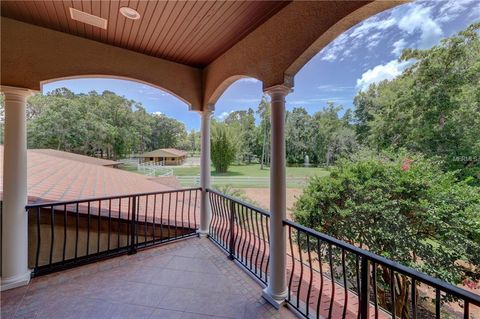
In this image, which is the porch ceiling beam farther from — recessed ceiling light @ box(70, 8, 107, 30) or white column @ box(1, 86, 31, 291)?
recessed ceiling light @ box(70, 8, 107, 30)

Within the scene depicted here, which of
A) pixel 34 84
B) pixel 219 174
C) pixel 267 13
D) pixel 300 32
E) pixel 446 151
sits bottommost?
pixel 219 174

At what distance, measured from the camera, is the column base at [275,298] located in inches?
86.7

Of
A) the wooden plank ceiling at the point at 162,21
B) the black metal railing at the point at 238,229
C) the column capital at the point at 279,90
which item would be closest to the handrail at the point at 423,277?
the black metal railing at the point at 238,229

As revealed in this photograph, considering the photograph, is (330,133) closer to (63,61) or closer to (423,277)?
(63,61)

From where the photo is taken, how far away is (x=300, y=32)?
195 cm

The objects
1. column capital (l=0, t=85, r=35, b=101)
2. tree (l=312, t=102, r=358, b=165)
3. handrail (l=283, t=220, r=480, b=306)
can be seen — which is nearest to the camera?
handrail (l=283, t=220, r=480, b=306)

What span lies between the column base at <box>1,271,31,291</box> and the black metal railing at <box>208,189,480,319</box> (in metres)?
2.32

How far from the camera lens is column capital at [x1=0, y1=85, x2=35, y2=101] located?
2339 mm

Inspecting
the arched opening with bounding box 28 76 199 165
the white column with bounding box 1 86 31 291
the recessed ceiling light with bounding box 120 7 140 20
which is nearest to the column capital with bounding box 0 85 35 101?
the white column with bounding box 1 86 31 291

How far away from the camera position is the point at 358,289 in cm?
165

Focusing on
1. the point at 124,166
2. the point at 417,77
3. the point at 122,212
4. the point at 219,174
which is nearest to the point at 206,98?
the point at 122,212

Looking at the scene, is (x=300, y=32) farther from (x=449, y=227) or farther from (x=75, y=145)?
(x=75, y=145)

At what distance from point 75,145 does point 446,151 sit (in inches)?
852

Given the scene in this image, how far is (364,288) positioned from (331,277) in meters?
0.53
